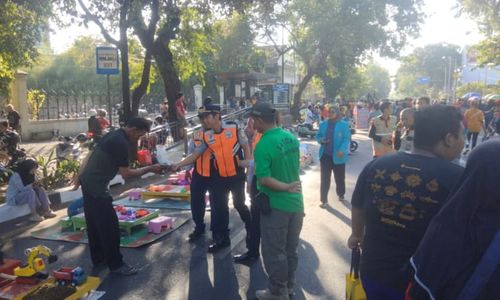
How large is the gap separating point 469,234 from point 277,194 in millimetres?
2368

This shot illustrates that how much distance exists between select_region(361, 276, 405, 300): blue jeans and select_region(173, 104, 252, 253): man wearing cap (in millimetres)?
3243

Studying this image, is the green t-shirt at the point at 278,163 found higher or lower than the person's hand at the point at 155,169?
higher

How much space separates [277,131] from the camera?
415cm

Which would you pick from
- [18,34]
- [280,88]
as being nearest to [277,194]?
[18,34]

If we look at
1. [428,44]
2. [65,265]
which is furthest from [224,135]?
[428,44]

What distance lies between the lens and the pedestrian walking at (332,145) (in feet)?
26.7

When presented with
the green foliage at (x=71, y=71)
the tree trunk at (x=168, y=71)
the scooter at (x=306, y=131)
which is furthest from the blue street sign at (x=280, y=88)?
the green foliage at (x=71, y=71)

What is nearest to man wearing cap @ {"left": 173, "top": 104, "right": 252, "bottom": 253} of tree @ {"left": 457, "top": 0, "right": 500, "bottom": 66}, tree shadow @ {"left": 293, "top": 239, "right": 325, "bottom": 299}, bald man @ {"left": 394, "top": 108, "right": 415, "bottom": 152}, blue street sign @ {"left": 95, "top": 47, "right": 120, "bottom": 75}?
tree shadow @ {"left": 293, "top": 239, "right": 325, "bottom": 299}

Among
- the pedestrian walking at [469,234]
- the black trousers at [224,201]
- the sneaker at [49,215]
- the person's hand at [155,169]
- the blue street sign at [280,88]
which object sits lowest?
the sneaker at [49,215]

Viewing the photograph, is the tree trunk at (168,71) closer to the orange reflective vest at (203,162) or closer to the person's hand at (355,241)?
the orange reflective vest at (203,162)

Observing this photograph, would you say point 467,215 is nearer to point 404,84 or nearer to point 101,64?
point 101,64

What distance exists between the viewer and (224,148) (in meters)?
5.80

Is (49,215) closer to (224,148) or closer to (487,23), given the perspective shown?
(224,148)

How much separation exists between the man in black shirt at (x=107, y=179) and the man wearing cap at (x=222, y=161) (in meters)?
0.89
